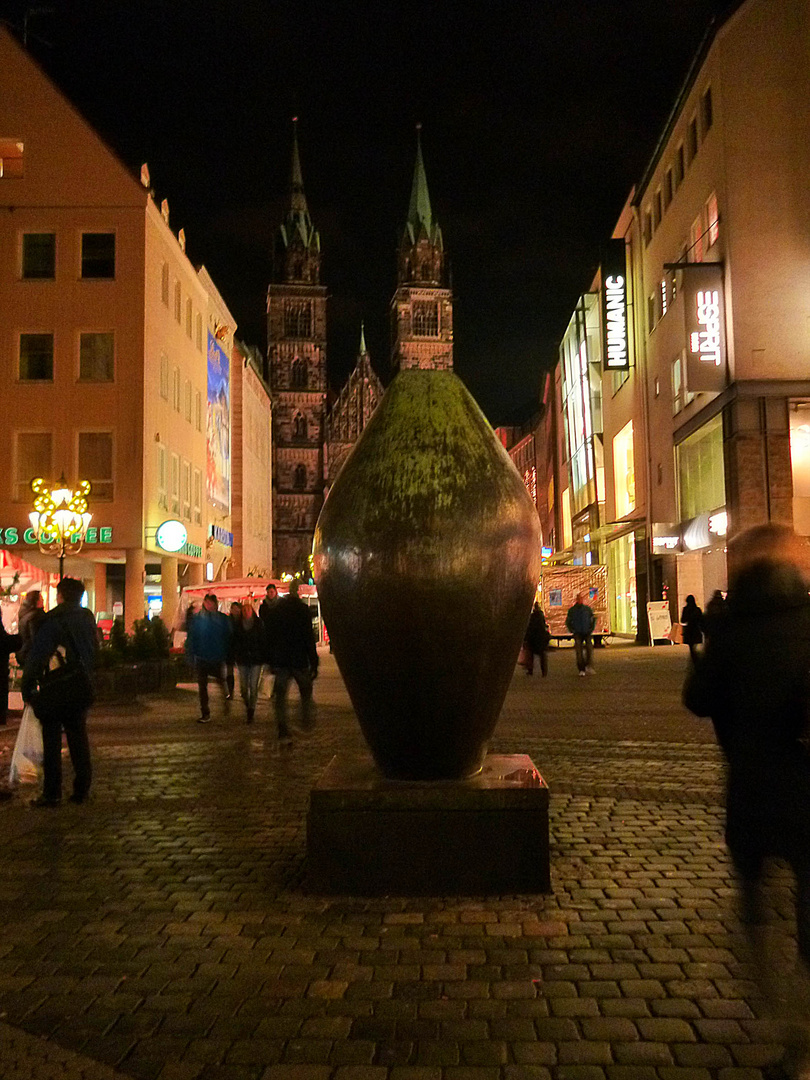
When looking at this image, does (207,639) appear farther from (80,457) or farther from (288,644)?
(80,457)

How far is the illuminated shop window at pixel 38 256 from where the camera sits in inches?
1212

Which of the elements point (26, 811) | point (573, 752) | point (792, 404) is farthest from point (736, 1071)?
point (792, 404)

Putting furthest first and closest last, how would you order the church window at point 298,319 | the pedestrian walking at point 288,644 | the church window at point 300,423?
the church window at point 298,319
the church window at point 300,423
the pedestrian walking at point 288,644

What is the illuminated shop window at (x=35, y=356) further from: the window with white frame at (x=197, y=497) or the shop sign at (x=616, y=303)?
the shop sign at (x=616, y=303)

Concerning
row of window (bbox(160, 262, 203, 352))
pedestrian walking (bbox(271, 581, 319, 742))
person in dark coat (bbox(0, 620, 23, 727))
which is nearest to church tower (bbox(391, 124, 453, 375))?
row of window (bbox(160, 262, 203, 352))

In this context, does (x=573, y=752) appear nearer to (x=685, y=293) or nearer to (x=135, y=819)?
(x=135, y=819)

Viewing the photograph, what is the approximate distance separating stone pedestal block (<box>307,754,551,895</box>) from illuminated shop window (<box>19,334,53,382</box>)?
93.2ft

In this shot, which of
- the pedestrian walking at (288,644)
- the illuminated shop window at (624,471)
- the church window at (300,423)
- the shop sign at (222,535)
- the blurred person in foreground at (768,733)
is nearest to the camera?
the blurred person in foreground at (768,733)

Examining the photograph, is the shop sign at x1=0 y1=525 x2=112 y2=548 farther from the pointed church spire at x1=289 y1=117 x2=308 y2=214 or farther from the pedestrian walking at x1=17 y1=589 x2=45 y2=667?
the pointed church spire at x1=289 y1=117 x2=308 y2=214

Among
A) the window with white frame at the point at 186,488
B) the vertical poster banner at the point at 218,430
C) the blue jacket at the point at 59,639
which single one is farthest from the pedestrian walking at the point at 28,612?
the vertical poster banner at the point at 218,430

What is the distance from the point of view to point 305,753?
32.2 feet

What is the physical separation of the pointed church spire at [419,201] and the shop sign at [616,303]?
6544 cm

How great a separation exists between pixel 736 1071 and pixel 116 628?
15.9m

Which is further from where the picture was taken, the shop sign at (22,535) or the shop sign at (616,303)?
the shop sign at (616,303)
